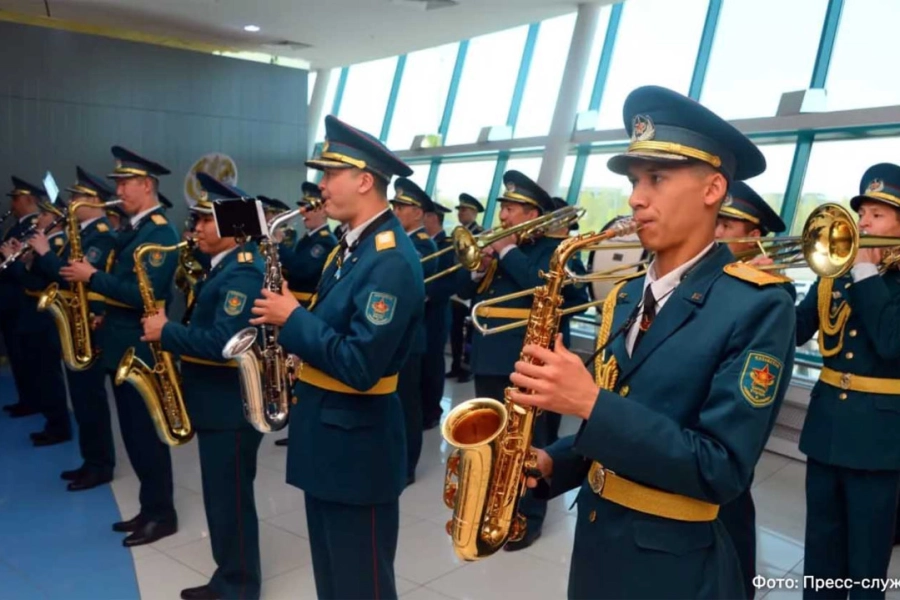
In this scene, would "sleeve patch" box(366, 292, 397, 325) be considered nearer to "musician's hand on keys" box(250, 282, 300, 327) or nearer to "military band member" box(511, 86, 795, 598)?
"musician's hand on keys" box(250, 282, 300, 327)

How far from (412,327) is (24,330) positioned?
440 cm

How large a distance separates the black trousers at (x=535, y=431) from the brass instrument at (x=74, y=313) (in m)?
2.24

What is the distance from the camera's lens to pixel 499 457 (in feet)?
5.18

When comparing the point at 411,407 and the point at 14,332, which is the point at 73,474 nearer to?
the point at 14,332

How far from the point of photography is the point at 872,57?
5742mm

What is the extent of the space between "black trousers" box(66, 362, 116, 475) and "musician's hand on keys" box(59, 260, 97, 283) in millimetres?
756

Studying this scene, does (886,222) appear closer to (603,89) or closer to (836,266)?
(836,266)

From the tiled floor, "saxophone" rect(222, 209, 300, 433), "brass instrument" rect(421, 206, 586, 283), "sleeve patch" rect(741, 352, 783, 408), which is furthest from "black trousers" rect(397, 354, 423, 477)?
"sleeve patch" rect(741, 352, 783, 408)

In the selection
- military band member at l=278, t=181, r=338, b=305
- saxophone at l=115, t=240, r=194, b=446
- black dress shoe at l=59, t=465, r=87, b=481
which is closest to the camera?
saxophone at l=115, t=240, r=194, b=446

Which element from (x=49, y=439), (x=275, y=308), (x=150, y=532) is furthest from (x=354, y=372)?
(x=49, y=439)

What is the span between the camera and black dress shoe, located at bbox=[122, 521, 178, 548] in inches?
142

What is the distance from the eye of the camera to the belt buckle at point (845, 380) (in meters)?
2.74

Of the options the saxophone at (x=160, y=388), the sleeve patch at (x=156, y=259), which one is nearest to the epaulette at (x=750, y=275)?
the saxophone at (x=160, y=388)

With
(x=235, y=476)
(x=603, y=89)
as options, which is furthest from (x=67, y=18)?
(x=235, y=476)
